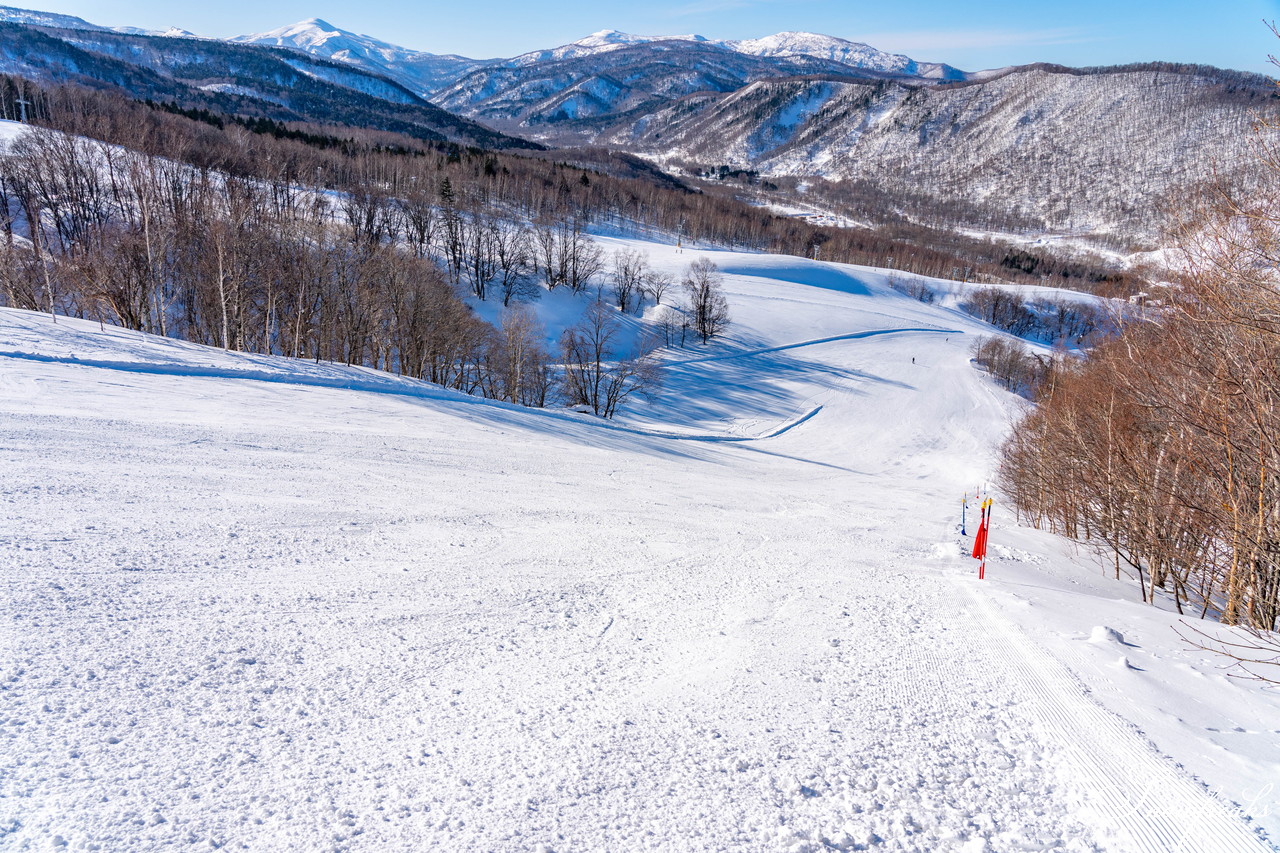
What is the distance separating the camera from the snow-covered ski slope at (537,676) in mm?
3455

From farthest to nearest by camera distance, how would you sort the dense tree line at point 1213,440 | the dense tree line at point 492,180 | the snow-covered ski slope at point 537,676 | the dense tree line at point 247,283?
1. the dense tree line at point 492,180
2. the dense tree line at point 247,283
3. the dense tree line at point 1213,440
4. the snow-covered ski slope at point 537,676

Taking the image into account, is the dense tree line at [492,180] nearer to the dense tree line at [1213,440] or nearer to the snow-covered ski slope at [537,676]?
the dense tree line at [1213,440]

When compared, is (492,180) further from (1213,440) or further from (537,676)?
(537,676)

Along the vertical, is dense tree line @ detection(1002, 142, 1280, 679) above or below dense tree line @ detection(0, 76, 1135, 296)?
below

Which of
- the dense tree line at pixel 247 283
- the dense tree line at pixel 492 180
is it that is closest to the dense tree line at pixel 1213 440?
the dense tree line at pixel 247 283

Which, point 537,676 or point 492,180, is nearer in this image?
point 537,676

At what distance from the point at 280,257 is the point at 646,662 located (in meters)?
→ 39.3

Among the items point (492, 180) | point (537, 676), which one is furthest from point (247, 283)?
point (492, 180)

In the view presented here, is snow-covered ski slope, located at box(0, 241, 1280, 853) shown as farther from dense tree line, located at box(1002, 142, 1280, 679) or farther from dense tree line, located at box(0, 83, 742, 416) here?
dense tree line, located at box(0, 83, 742, 416)

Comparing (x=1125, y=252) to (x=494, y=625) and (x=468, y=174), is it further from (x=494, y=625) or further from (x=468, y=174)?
(x=494, y=625)

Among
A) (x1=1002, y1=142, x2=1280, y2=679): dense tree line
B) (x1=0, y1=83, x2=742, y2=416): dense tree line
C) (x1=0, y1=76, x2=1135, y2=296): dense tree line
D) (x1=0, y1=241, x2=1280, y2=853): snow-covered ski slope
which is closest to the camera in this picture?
(x1=0, y1=241, x2=1280, y2=853): snow-covered ski slope

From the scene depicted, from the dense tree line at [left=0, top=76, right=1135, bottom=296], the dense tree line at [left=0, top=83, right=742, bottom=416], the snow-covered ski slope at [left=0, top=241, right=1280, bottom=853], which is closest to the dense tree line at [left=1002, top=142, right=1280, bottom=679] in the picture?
the snow-covered ski slope at [left=0, top=241, right=1280, bottom=853]

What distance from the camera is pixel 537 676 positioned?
488cm

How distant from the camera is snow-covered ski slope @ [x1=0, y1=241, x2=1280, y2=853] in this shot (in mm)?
3455
